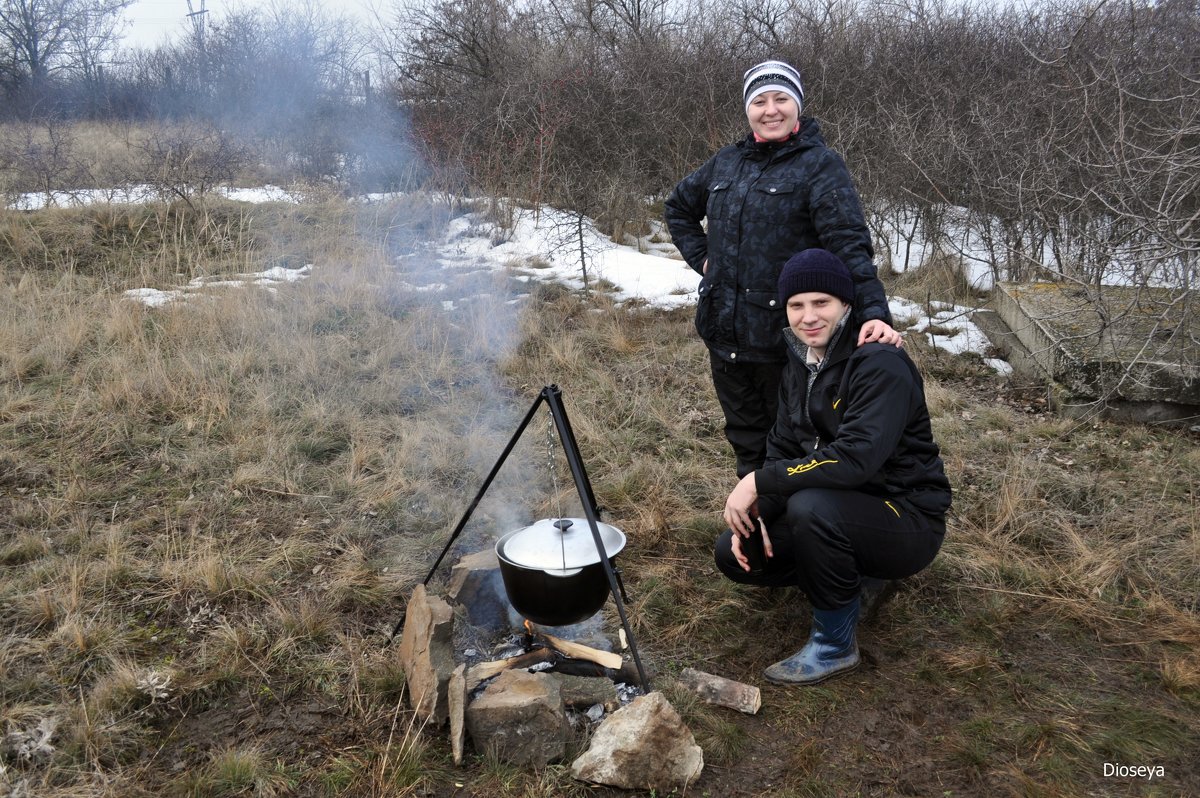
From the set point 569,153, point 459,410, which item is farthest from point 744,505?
point 569,153

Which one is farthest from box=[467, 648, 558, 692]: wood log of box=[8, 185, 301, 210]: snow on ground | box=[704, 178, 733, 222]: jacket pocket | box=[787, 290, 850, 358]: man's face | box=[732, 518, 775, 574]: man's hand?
box=[8, 185, 301, 210]: snow on ground

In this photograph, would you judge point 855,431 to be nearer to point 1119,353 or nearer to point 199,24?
point 1119,353

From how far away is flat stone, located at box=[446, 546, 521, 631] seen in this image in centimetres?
316

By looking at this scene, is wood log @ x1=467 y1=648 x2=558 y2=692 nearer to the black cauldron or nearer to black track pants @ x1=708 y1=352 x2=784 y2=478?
the black cauldron

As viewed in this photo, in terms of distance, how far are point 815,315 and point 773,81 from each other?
92 cm

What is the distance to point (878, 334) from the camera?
2584 mm

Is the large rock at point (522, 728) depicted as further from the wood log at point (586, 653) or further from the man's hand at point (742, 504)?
the man's hand at point (742, 504)

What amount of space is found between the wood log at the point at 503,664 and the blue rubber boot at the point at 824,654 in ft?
2.61

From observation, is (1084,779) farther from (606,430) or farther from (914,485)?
(606,430)

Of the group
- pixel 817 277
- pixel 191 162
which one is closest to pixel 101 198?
pixel 191 162

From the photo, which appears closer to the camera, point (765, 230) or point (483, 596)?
point (765, 230)

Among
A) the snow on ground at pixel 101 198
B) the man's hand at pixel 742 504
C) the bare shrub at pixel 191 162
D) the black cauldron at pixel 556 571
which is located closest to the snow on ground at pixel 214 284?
the bare shrub at pixel 191 162

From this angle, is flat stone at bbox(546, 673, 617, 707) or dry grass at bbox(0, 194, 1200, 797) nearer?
dry grass at bbox(0, 194, 1200, 797)

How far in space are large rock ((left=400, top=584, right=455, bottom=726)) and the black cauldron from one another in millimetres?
259
